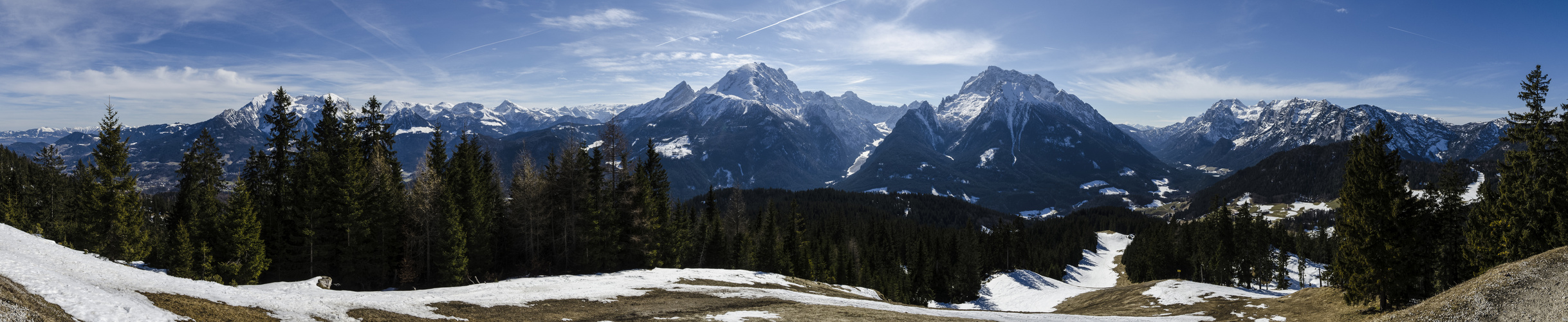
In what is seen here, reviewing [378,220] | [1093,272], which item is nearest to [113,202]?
[378,220]

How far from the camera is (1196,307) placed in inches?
2029

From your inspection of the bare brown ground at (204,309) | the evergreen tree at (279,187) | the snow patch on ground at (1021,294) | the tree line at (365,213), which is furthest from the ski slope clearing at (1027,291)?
the bare brown ground at (204,309)

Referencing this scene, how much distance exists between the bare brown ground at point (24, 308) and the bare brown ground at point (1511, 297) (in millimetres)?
54148

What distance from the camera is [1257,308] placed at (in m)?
44.7

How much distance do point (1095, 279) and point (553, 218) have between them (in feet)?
472

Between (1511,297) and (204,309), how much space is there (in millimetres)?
58057

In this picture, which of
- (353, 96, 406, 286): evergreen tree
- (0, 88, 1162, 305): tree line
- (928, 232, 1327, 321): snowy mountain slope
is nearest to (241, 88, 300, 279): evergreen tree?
(0, 88, 1162, 305): tree line

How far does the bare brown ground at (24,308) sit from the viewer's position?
1307cm

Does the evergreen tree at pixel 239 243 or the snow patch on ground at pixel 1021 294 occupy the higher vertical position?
the evergreen tree at pixel 239 243

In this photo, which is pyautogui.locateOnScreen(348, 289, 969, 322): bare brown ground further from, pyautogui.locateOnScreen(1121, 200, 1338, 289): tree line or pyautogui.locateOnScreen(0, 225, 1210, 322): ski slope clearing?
pyautogui.locateOnScreen(1121, 200, 1338, 289): tree line

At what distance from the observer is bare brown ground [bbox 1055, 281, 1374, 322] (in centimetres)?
3856

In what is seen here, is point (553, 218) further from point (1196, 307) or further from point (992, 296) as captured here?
point (992, 296)

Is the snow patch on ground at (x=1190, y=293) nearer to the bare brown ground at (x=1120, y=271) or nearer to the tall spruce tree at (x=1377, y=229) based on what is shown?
the tall spruce tree at (x=1377, y=229)

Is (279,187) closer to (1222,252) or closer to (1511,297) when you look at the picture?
(1511,297)
